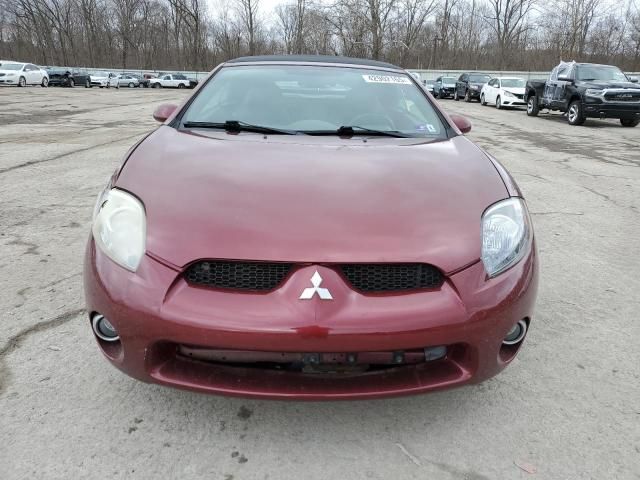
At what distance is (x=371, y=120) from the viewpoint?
2.82 metres

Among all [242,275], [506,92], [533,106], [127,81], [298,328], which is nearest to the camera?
[298,328]

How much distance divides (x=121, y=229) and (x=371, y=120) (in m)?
1.55

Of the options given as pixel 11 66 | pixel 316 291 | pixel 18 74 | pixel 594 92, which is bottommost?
pixel 316 291

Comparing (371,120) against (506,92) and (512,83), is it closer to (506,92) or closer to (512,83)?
(506,92)

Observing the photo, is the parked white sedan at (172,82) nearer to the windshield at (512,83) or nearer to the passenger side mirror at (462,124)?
the windshield at (512,83)

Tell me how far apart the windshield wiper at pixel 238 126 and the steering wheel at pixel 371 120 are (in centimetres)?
38

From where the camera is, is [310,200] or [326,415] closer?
[310,200]

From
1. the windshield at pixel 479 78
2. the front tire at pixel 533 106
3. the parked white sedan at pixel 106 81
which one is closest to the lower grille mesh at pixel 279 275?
the front tire at pixel 533 106

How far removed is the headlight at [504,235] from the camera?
70.5 inches

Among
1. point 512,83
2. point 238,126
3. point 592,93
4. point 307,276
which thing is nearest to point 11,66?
point 512,83

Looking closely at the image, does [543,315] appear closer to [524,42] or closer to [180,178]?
[180,178]

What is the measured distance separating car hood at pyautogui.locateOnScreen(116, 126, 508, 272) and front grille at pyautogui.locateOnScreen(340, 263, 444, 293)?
0.03 m

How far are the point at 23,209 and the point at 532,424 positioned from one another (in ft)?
14.8

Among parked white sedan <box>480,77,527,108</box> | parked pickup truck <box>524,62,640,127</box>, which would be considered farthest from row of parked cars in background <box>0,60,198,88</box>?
parked pickup truck <box>524,62,640,127</box>
